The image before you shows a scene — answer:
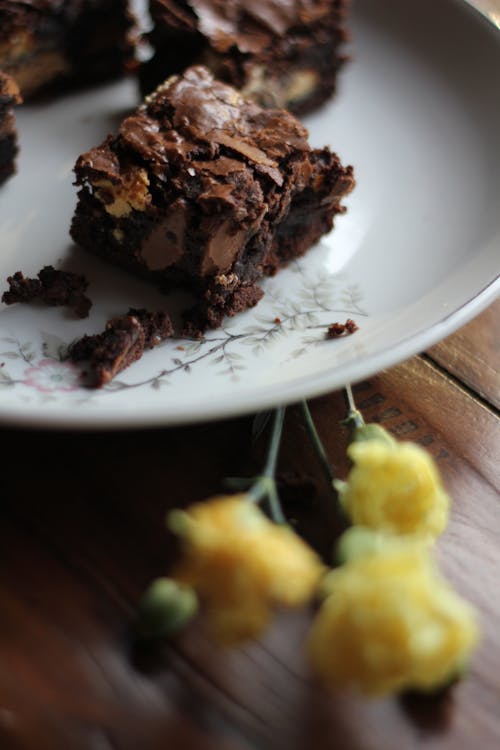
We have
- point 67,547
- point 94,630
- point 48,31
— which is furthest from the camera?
point 48,31

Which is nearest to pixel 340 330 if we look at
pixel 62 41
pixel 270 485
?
pixel 270 485

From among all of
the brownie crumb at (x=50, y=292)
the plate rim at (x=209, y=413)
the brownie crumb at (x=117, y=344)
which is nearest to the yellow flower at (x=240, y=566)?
the plate rim at (x=209, y=413)

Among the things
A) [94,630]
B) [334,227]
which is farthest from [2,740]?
[334,227]

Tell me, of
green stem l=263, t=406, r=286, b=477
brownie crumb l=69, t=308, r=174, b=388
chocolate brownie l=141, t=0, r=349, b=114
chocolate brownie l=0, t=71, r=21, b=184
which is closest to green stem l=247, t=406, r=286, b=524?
green stem l=263, t=406, r=286, b=477

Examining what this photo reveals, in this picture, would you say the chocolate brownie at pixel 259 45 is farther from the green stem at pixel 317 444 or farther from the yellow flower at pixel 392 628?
the yellow flower at pixel 392 628

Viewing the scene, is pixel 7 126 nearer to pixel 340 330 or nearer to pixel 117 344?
pixel 117 344

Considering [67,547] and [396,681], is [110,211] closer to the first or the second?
[67,547]

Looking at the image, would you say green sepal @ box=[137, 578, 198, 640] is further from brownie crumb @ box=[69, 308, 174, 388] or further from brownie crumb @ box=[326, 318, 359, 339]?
brownie crumb @ box=[326, 318, 359, 339]
